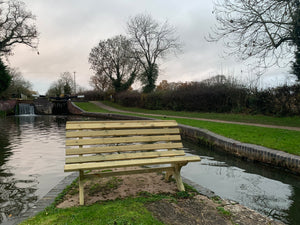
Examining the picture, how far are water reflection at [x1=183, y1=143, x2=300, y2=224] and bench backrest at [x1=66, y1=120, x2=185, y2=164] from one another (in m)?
1.29

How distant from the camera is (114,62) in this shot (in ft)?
128

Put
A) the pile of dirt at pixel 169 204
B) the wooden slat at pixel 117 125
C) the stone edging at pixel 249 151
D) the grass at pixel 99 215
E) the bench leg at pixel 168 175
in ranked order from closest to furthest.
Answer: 1. the grass at pixel 99 215
2. the pile of dirt at pixel 169 204
3. the wooden slat at pixel 117 125
4. the bench leg at pixel 168 175
5. the stone edging at pixel 249 151

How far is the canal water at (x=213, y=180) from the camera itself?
3633mm

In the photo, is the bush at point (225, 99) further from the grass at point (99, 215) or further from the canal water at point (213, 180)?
the grass at point (99, 215)

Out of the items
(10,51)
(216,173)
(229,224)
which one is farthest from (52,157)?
(10,51)

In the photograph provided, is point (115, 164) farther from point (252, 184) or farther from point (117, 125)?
point (252, 184)

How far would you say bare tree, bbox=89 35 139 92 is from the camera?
126 ft

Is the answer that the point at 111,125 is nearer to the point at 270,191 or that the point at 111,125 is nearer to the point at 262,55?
the point at 270,191

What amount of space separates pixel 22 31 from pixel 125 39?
1557cm

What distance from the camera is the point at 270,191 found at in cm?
431

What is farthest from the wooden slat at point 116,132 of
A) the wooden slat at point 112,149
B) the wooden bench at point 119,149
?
the wooden slat at point 112,149

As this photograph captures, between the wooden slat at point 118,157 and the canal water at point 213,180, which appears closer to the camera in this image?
the wooden slat at point 118,157

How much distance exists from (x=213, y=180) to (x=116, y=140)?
2.37 meters

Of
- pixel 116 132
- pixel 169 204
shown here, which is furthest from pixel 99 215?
pixel 116 132
